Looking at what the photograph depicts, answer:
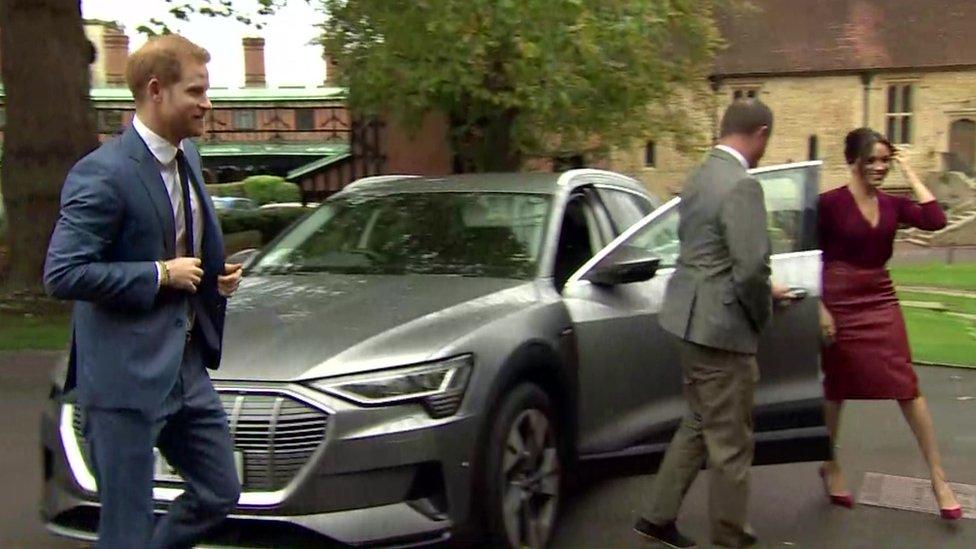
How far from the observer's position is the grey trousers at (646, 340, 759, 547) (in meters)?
4.53

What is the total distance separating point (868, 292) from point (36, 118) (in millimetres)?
9552

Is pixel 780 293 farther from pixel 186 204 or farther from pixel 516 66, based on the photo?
pixel 516 66

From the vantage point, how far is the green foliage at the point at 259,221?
78.8ft

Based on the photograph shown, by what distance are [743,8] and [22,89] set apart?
18124 mm

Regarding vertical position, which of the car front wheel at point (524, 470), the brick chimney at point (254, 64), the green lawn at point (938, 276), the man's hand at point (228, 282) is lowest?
the green lawn at point (938, 276)

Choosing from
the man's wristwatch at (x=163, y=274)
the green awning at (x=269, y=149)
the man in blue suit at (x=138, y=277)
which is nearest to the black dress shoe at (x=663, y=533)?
the man in blue suit at (x=138, y=277)

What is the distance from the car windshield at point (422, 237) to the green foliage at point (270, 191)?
107ft

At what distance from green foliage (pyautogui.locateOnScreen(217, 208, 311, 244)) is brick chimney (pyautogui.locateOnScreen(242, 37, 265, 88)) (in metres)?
39.2

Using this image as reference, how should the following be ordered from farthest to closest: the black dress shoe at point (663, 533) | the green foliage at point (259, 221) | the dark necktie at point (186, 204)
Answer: the green foliage at point (259, 221), the black dress shoe at point (663, 533), the dark necktie at point (186, 204)

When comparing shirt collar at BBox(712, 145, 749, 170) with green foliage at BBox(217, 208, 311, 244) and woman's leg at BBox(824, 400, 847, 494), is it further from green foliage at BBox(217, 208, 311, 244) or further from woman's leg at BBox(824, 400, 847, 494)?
green foliage at BBox(217, 208, 311, 244)

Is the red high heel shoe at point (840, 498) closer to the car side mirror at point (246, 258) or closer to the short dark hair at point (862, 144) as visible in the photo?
the short dark hair at point (862, 144)

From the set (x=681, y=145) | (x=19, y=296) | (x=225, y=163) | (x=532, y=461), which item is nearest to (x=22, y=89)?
(x=19, y=296)

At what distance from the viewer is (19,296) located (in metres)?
12.2

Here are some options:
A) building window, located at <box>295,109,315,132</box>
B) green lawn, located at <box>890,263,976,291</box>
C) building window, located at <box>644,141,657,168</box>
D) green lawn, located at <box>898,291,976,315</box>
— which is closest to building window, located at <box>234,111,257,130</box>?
building window, located at <box>295,109,315,132</box>
